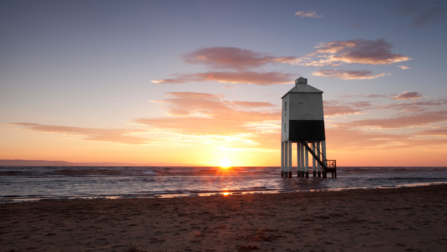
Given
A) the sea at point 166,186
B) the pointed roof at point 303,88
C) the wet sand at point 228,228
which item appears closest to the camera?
the wet sand at point 228,228

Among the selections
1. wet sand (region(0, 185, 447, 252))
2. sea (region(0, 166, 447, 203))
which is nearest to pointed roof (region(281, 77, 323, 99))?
sea (region(0, 166, 447, 203))

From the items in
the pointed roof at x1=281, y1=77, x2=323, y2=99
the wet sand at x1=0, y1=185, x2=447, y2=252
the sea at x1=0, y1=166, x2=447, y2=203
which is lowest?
the sea at x1=0, y1=166, x2=447, y2=203

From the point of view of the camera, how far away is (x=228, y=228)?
27.3ft

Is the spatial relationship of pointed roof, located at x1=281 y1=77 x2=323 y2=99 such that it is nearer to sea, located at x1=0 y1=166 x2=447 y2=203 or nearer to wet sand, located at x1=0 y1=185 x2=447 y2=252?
sea, located at x1=0 y1=166 x2=447 y2=203

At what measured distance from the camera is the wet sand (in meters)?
6.51

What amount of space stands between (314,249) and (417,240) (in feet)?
7.89

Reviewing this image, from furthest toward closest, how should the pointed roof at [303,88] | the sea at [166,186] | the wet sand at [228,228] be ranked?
the pointed roof at [303,88], the sea at [166,186], the wet sand at [228,228]

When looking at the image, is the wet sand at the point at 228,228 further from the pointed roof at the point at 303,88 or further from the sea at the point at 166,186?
the pointed roof at the point at 303,88

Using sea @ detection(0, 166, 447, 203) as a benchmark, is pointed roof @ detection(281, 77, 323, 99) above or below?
above

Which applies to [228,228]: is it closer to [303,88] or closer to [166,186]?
[166,186]

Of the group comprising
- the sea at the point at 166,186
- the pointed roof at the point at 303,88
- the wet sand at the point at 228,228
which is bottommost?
the sea at the point at 166,186

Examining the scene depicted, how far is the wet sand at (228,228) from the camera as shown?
651 cm

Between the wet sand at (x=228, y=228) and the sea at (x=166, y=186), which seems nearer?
the wet sand at (x=228, y=228)

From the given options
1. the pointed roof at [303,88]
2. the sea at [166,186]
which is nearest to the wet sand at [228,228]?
the sea at [166,186]
